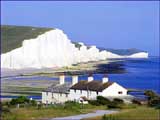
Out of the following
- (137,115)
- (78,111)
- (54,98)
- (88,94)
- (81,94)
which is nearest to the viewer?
(137,115)

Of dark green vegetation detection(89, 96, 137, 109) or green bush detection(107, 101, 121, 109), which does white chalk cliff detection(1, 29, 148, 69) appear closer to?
dark green vegetation detection(89, 96, 137, 109)

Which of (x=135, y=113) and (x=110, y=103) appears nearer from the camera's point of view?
(x=135, y=113)

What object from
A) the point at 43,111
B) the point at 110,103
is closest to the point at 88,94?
the point at 110,103

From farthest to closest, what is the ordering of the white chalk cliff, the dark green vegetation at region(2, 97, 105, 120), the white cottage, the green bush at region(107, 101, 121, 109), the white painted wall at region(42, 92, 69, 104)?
the white chalk cliff, the white painted wall at region(42, 92, 69, 104), the white cottage, the green bush at region(107, 101, 121, 109), the dark green vegetation at region(2, 97, 105, 120)

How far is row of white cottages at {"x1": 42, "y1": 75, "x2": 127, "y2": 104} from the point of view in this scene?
2822cm

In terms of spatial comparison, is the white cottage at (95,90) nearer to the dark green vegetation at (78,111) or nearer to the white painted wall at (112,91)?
the white painted wall at (112,91)

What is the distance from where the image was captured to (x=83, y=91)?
29203 millimetres

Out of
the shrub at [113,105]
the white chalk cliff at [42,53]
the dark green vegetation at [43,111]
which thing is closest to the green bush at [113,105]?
the shrub at [113,105]

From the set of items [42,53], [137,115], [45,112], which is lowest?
[137,115]

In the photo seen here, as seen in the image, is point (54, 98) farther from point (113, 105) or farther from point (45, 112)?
point (45, 112)

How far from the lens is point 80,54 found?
128m

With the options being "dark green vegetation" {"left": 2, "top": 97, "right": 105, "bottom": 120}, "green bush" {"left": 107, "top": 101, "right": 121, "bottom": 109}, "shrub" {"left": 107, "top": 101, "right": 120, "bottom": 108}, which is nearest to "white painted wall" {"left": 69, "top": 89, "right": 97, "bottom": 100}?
"shrub" {"left": 107, "top": 101, "right": 120, "bottom": 108}

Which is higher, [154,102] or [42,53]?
[42,53]

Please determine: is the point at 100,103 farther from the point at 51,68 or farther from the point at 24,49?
the point at 51,68
